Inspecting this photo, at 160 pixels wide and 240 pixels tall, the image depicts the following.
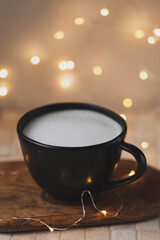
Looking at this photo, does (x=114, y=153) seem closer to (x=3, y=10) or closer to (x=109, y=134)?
(x=109, y=134)

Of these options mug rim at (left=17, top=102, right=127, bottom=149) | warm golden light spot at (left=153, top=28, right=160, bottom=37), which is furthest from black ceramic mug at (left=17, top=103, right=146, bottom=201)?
warm golden light spot at (left=153, top=28, right=160, bottom=37)

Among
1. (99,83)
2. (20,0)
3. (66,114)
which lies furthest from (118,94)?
(66,114)

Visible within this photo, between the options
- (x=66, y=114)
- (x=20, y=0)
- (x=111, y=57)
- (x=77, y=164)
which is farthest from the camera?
(x=111, y=57)

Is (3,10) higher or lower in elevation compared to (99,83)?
higher

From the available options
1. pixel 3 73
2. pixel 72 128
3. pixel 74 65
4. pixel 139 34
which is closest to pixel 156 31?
pixel 139 34

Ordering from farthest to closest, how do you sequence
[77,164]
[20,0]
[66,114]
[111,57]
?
[111,57]
[20,0]
[66,114]
[77,164]

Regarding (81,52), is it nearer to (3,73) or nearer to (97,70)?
(97,70)
